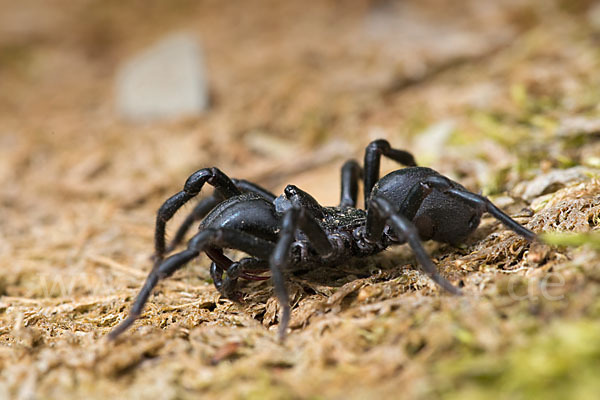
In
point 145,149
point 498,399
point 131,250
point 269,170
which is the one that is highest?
point 145,149

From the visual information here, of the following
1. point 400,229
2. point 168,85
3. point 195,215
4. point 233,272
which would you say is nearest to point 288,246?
point 233,272

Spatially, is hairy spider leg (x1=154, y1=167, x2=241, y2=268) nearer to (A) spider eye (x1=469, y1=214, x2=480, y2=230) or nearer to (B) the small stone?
(A) spider eye (x1=469, y1=214, x2=480, y2=230)

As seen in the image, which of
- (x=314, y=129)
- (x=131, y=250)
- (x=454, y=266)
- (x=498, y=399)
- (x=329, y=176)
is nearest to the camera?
(x=498, y=399)

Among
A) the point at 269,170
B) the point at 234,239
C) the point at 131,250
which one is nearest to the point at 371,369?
the point at 234,239

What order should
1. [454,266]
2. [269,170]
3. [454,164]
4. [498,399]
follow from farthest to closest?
[269,170]
[454,164]
[454,266]
[498,399]

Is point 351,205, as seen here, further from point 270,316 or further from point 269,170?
point 269,170

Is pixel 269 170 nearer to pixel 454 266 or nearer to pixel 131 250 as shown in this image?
pixel 131 250

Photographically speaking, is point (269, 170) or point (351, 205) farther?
point (269, 170)

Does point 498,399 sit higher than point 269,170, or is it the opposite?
point 269,170
